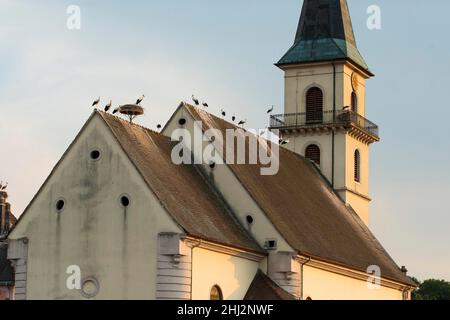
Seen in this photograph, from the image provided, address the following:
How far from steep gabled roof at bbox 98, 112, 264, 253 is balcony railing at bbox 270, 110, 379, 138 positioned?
17993 mm

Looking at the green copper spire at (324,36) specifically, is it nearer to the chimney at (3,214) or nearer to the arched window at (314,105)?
the arched window at (314,105)

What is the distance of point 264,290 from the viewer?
191ft

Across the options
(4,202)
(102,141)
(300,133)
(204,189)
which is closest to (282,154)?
(300,133)

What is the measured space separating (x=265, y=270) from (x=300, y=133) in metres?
19.7

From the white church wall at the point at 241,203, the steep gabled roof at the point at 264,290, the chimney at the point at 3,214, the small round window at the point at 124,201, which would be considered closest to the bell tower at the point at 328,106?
the white church wall at the point at 241,203

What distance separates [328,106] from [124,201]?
27473 millimetres

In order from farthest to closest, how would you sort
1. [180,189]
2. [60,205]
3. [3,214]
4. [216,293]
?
[3,214] → [180,189] → [216,293] → [60,205]

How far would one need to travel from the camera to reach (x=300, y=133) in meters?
77.8

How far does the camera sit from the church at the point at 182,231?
52594 mm

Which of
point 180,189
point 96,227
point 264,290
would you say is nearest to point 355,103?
point 264,290

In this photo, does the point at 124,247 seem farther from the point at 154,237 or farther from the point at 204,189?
the point at 204,189

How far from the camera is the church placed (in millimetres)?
52594

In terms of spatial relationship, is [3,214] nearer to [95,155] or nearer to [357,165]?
[357,165]

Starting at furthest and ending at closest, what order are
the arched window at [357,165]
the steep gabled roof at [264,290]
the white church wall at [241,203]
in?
the arched window at [357,165], the white church wall at [241,203], the steep gabled roof at [264,290]
